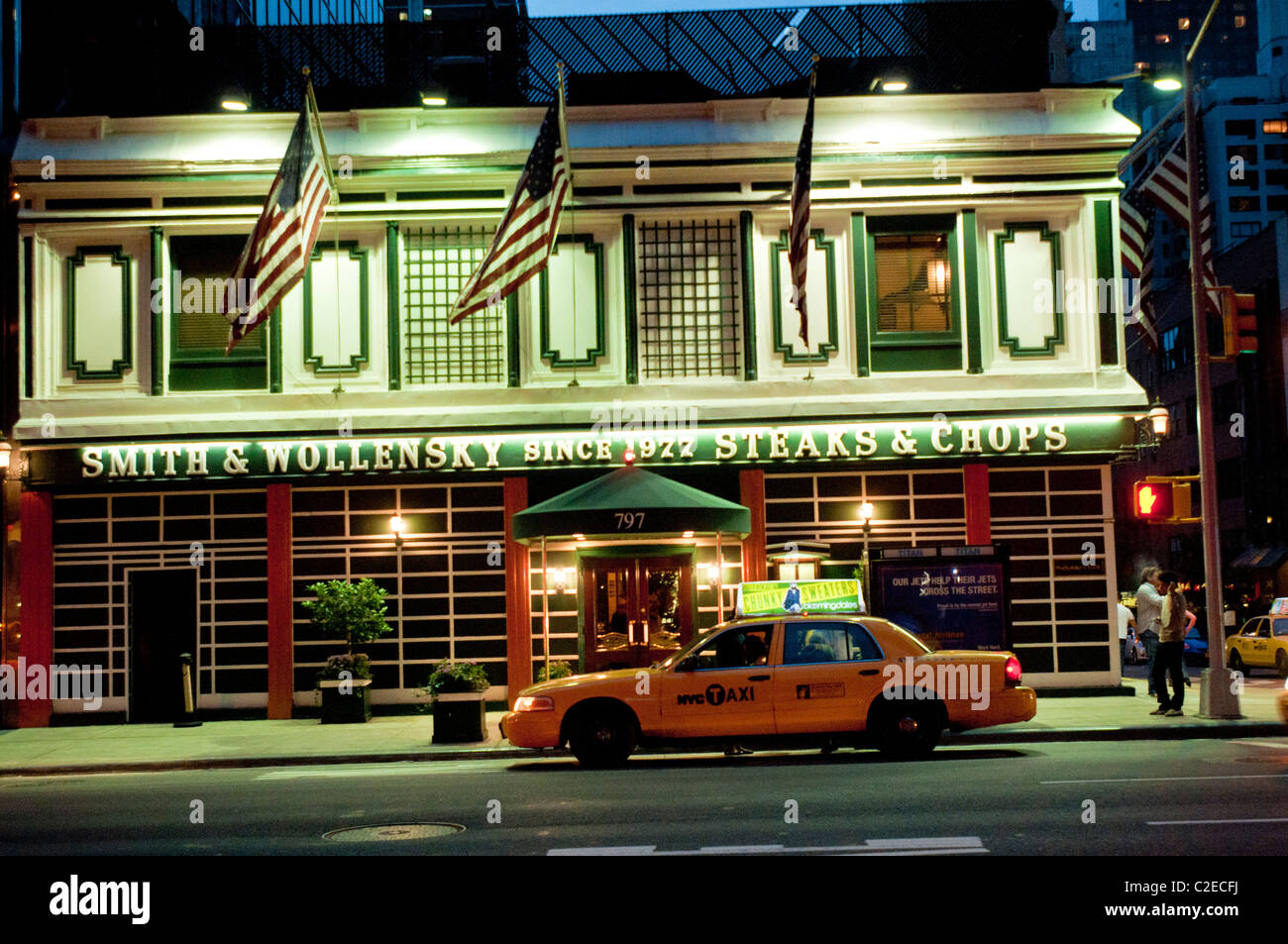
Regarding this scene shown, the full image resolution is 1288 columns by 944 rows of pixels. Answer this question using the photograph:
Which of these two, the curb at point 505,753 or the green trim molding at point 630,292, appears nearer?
the curb at point 505,753

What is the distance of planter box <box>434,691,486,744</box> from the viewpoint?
17109 millimetres

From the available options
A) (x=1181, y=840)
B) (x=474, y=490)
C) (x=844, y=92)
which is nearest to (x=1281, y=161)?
(x=844, y=92)

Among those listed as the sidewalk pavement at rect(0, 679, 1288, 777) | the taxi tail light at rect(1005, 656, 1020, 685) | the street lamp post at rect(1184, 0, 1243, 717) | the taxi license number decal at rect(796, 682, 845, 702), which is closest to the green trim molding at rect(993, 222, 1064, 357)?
the street lamp post at rect(1184, 0, 1243, 717)

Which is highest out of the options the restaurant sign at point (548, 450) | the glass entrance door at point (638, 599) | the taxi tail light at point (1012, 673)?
the restaurant sign at point (548, 450)

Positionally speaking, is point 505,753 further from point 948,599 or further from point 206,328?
point 206,328

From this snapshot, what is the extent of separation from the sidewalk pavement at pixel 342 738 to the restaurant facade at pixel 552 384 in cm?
140

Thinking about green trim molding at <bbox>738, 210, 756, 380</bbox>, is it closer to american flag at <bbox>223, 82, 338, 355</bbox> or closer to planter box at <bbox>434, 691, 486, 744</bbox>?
american flag at <bbox>223, 82, 338, 355</bbox>

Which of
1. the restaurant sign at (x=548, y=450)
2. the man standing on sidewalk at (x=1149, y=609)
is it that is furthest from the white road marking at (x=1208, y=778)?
the restaurant sign at (x=548, y=450)

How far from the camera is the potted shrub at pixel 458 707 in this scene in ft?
56.1

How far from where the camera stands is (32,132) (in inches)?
851

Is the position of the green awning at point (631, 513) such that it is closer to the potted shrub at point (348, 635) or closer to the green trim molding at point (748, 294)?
the potted shrub at point (348, 635)
